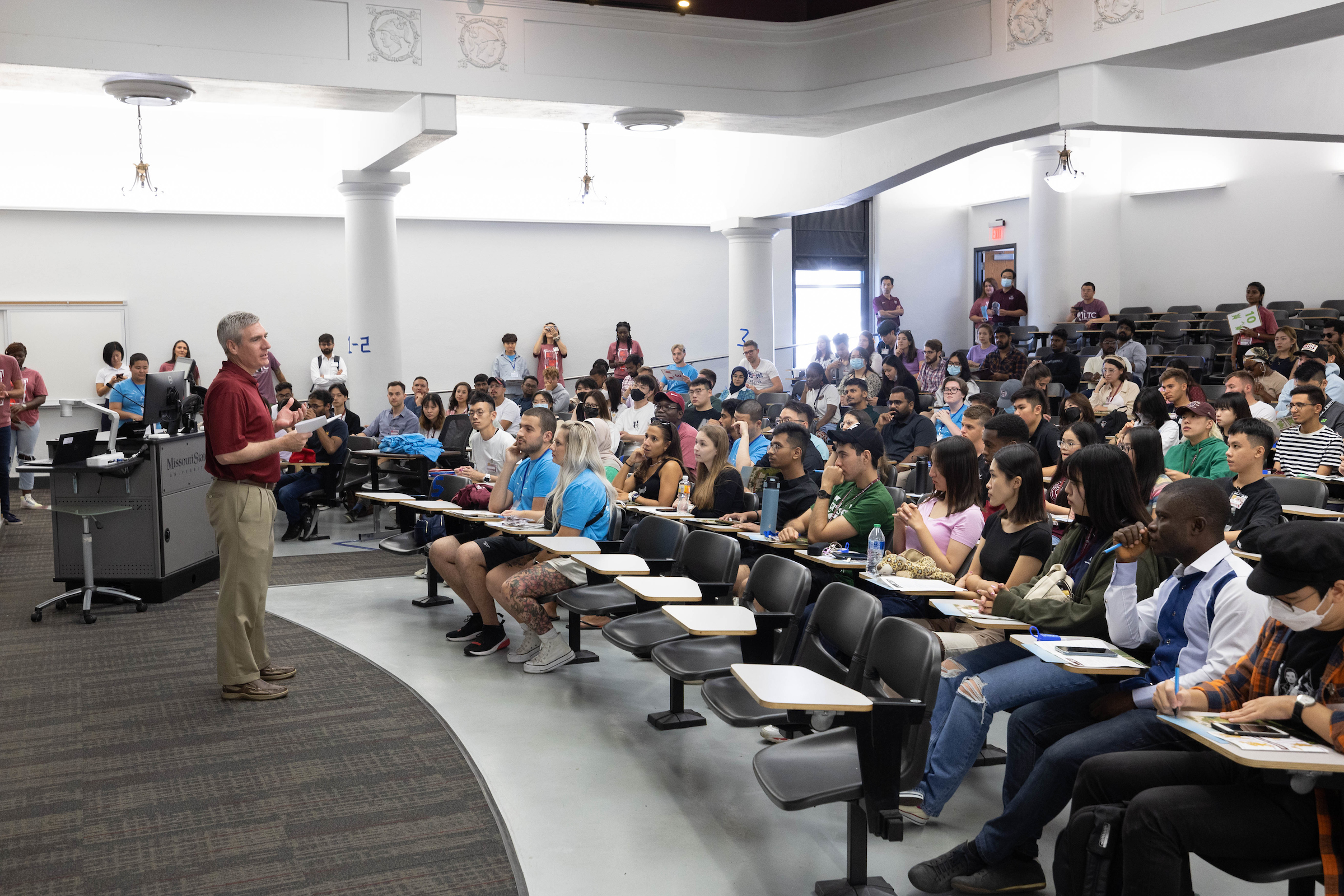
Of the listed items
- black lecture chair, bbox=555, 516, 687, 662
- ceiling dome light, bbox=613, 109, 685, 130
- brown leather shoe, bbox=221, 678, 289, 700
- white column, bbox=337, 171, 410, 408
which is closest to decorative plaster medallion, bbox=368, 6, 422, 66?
ceiling dome light, bbox=613, 109, 685, 130

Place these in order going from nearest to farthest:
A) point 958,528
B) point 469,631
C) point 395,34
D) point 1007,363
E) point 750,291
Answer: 1. point 958,528
2. point 469,631
3. point 395,34
4. point 1007,363
5. point 750,291

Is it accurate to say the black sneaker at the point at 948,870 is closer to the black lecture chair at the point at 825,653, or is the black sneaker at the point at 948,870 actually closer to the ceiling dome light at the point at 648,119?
the black lecture chair at the point at 825,653

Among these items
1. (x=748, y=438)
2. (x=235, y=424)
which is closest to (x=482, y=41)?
(x=748, y=438)

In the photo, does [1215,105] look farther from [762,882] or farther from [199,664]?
[199,664]

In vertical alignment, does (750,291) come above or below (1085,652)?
above

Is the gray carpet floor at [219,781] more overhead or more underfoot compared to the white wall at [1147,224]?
more underfoot

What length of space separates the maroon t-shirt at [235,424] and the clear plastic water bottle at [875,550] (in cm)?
277

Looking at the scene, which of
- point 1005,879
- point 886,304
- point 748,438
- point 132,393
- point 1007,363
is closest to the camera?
point 1005,879

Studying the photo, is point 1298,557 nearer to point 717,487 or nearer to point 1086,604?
point 1086,604

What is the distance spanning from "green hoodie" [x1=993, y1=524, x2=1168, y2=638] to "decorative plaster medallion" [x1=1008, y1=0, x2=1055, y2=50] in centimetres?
596

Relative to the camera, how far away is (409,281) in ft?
49.3

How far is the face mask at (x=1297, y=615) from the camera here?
2416 mm

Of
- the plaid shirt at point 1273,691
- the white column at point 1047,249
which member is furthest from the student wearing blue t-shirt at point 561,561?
the white column at point 1047,249

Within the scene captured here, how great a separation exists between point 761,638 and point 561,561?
1776mm
